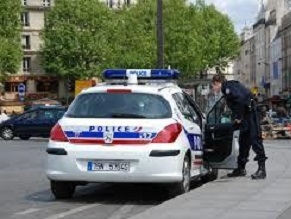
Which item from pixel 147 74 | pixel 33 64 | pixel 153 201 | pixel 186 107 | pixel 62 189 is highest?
pixel 33 64

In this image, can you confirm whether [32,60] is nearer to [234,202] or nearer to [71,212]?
[71,212]

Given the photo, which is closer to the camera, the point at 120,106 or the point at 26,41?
the point at 120,106

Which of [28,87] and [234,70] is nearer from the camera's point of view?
[28,87]

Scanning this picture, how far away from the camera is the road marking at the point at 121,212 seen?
33.2ft

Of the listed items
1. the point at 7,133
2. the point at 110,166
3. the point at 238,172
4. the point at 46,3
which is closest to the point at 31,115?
the point at 7,133

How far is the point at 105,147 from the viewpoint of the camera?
11070 millimetres

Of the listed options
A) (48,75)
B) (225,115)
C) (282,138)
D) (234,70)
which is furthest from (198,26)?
(234,70)

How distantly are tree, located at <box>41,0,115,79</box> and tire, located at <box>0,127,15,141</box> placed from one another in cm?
4521

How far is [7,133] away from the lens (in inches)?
1505

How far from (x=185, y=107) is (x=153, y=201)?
1756 mm

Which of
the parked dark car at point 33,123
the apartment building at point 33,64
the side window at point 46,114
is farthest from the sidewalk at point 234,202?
the apartment building at point 33,64

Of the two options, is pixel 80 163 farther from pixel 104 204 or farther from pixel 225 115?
pixel 225 115

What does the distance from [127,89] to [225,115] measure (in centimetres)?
261

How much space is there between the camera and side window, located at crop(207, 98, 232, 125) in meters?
13.7
